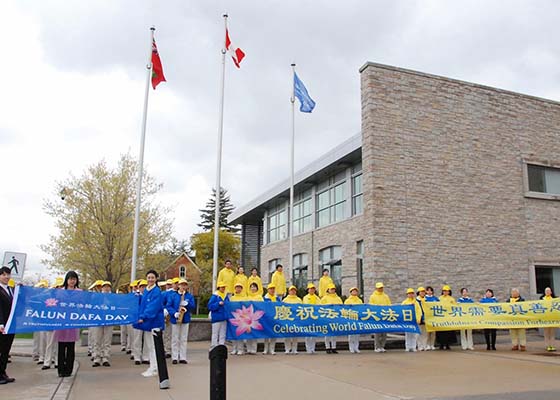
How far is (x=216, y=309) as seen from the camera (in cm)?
1259

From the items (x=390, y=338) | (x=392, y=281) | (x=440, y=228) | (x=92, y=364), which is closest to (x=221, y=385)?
(x=92, y=364)

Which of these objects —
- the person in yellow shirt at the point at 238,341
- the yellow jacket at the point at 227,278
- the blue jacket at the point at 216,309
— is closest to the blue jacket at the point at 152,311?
the blue jacket at the point at 216,309

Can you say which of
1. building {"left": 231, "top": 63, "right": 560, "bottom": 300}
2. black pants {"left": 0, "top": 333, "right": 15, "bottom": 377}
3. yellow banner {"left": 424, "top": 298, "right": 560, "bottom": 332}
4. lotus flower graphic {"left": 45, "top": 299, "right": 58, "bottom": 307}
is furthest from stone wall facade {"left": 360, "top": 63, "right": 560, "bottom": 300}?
black pants {"left": 0, "top": 333, "right": 15, "bottom": 377}

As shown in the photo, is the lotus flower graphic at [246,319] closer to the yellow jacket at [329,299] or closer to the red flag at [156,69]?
the yellow jacket at [329,299]

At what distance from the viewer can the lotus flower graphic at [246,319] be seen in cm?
1316

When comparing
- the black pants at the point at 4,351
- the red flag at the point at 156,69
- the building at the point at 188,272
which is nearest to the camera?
the black pants at the point at 4,351

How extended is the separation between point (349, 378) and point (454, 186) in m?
12.4

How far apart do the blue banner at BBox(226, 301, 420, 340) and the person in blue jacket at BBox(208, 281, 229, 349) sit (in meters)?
0.18

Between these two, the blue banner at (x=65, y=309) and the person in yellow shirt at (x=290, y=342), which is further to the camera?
the person in yellow shirt at (x=290, y=342)

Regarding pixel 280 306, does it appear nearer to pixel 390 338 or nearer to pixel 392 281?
pixel 390 338

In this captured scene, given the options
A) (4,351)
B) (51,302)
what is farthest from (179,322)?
(4,351)

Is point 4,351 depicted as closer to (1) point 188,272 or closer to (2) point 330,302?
(2) point 330,302

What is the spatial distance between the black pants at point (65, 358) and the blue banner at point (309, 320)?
4.36 meters

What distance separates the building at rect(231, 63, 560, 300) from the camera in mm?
18375
